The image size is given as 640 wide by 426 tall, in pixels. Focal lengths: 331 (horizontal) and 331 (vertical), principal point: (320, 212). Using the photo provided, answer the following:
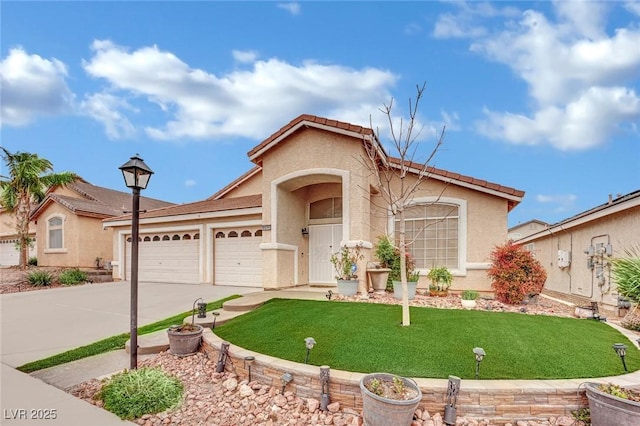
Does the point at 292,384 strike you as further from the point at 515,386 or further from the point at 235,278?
the point at 235,278

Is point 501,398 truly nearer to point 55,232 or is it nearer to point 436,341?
point 436,341

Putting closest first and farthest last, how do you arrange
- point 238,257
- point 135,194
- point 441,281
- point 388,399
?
point 388,399 → point 135,194 → point 441,281 → point 238,257

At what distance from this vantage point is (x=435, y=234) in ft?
37.6

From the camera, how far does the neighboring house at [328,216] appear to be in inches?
412

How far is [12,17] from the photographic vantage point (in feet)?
29.2

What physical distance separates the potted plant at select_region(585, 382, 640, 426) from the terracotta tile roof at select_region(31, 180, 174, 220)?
2328cm

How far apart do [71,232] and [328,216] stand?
657 inches

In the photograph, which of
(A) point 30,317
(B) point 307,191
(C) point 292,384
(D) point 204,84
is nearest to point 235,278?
(B) point 307,191

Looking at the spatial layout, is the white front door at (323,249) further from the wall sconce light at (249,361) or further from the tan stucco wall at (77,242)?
the tan stucco wall at (77,242)

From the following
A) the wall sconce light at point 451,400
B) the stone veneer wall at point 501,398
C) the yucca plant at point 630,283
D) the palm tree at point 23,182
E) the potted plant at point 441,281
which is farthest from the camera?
the palm tree at point 23,182

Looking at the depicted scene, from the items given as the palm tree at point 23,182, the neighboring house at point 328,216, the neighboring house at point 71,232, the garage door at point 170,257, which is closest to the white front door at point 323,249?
the neighboring house at point 328,216

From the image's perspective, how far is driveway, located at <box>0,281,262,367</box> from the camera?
7066 millimetres

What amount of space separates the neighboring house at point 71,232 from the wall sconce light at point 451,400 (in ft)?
69.3

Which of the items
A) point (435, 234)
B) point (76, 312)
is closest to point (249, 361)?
point (76, 312)
